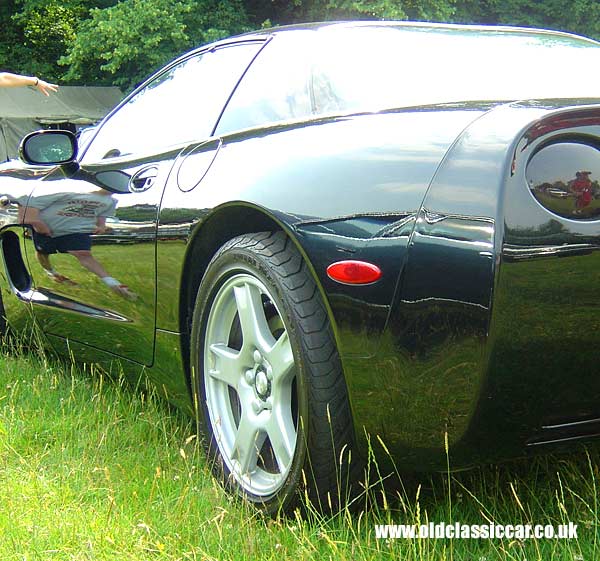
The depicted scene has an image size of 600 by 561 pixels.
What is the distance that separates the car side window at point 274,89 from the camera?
101 inches

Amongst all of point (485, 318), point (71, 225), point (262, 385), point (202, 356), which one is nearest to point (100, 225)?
point (71, 225)

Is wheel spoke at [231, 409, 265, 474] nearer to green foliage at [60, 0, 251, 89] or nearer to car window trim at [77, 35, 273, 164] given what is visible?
car window trim at [77, 35, 273, 164]

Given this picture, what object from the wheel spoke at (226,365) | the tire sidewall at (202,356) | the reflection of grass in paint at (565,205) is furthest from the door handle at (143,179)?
the reflection of grass in paint at (565,205)

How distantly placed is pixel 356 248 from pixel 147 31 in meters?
19.5

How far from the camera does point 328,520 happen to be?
6.72ft

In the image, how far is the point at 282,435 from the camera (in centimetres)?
214

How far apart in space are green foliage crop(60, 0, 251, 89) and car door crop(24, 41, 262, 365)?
17.2 meters

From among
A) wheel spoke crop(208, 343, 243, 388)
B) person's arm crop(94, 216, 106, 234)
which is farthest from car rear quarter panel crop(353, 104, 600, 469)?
person's arm crop(94, 216, 106, 234)

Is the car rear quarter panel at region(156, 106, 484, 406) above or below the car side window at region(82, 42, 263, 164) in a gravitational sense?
below

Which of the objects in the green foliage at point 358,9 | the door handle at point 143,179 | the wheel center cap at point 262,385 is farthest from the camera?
the green foliage at point 358,9

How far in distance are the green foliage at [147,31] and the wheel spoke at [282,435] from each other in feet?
61.8

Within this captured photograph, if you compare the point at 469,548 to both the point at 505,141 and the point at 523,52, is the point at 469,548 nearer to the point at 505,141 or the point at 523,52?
the point at 505,141

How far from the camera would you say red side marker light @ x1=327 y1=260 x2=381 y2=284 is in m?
1.84

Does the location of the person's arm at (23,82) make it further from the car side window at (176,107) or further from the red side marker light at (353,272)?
the red side marker light at (353,272)
